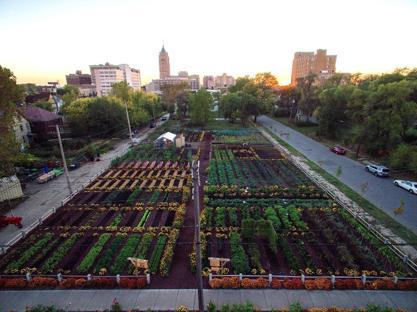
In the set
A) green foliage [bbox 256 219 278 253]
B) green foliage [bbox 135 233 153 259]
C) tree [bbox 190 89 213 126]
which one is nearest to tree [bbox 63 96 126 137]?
tree [bbox 190 89 213 126]

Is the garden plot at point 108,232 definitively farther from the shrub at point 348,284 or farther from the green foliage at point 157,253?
the shrub at point 348,284

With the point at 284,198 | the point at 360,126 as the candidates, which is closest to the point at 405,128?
the point at 360,126

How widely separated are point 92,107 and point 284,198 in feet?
131

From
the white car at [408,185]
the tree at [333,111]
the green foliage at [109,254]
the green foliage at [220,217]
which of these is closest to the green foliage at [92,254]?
the green foliage at [109,254]

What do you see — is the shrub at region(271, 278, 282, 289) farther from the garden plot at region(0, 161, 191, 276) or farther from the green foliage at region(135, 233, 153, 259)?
the green foliage at region(135, 233, 153, 259)

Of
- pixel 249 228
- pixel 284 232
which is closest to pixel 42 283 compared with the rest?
pixel 249 228

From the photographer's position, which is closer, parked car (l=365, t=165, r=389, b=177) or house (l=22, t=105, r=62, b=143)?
parked car (l=365, t=165, r=389, b=177)

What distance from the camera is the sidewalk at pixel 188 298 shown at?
36.3 ft

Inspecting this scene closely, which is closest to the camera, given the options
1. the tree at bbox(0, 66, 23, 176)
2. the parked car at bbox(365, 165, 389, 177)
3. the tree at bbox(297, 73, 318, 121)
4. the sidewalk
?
the sidewalk

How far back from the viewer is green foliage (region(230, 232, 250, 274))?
1308 cm

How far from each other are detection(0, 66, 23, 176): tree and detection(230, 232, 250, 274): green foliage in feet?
63.4

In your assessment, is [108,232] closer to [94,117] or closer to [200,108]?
[94,117]

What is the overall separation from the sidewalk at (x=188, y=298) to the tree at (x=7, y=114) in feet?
39.5

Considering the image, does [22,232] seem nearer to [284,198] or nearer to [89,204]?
[89,204]
